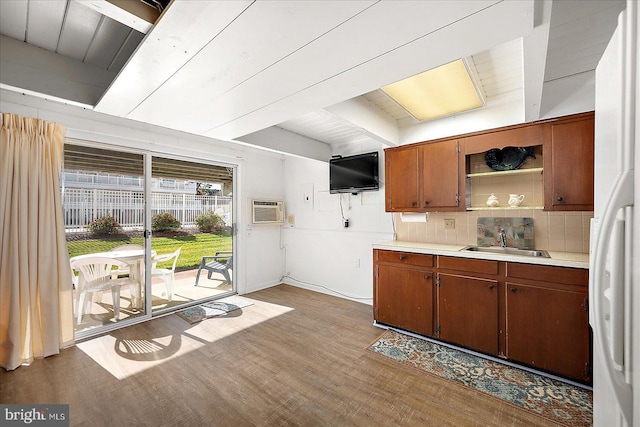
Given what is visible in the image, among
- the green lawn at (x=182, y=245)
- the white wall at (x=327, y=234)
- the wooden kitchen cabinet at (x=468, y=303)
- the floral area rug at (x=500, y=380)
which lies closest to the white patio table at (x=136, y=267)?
the green lawn at (x=182, y=245)

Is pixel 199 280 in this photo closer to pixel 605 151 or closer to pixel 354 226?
pixel 354 226

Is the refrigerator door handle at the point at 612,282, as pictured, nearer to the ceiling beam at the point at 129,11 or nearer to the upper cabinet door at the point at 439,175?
the ceiling beam at the point at 129,11

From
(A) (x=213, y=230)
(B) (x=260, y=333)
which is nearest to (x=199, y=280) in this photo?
(A) (x=213, y=230)

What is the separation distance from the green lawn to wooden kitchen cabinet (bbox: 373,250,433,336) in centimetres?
246

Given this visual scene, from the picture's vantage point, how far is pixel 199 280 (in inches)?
156

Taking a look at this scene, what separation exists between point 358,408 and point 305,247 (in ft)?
9.79

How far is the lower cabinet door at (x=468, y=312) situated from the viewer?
2320 mm

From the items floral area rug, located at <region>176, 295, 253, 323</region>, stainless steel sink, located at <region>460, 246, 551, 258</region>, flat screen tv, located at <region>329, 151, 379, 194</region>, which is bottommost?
floral area rug, located at <region>176, 295, 253, 323</region>

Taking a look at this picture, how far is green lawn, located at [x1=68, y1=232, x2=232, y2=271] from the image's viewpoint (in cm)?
285

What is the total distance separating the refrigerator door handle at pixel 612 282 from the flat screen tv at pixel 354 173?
2.81 m

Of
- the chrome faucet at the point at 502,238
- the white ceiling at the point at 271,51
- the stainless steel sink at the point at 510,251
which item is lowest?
the stainless steel sink at the point at 510,251

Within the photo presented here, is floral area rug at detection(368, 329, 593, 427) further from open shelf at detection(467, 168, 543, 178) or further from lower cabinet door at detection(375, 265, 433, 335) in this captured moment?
open shelf at detection(467, 168, 543, 178)

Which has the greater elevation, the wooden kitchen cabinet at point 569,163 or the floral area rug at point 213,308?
the wooden kitchen cabinet at point 569,163

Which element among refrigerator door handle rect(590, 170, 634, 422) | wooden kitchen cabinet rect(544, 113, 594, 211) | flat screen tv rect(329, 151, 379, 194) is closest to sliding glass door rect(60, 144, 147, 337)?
flat screen tv rect(329, 151, 379, 194)
